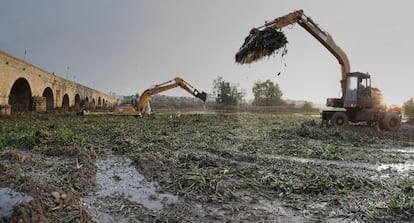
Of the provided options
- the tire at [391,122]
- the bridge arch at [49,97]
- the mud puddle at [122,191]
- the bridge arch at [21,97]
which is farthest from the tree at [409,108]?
the bridge arch at [49,97]

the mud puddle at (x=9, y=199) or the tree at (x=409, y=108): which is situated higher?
the tree at (x=409, y=108)

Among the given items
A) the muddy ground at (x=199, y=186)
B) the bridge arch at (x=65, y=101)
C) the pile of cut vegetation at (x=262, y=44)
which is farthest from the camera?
the bridge arch at (x=65, y=101)

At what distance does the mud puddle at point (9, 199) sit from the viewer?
9.52ft

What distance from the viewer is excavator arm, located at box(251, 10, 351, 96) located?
13.0 meters

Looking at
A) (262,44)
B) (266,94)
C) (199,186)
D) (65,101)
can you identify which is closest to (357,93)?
(262,44)

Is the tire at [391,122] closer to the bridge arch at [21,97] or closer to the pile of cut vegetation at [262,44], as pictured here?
the pile of cut vegetation at [262,44]

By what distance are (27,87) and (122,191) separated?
72.1ft

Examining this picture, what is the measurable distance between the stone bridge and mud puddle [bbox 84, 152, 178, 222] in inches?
615

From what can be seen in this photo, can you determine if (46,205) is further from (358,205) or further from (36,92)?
(36,92)

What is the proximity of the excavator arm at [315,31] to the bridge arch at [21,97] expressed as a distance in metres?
18.7

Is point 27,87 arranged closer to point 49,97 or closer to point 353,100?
point 49,97

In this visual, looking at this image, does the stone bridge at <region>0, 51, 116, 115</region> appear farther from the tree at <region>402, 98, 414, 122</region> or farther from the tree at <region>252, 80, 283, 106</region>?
the tree at <region>252, 80, 283, 106</region>

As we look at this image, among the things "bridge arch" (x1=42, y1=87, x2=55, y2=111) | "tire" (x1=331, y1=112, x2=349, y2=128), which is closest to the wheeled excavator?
"tire" (x1=331, y1=112, x2=349, y2=128)

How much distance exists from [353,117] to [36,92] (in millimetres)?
22945
